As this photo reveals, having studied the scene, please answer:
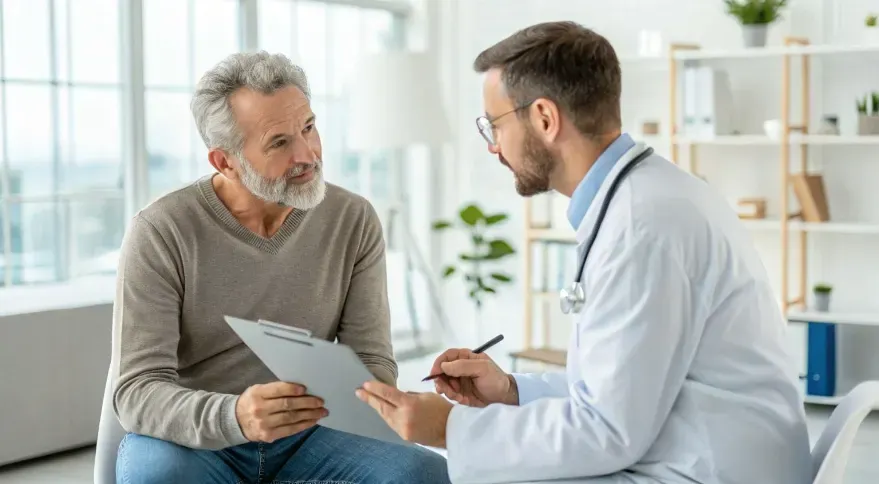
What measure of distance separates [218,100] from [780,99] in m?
3.55

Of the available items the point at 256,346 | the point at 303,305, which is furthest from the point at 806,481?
the point at 303,305

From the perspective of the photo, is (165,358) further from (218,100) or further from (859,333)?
(859,333)

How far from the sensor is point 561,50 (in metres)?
1.75

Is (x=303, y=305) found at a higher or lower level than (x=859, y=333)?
higher

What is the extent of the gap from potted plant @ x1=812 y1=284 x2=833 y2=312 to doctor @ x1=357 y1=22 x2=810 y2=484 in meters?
3.38

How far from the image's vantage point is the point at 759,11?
500 cm

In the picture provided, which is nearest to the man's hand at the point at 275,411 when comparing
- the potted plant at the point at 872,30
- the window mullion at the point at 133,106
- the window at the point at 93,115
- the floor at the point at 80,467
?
the floor at the point at 80,467

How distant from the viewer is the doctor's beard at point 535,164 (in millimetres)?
1808

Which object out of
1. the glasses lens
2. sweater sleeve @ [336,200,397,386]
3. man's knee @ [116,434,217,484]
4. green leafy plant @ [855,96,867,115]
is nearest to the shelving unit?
green leafy plant @ [855,96,867,115]

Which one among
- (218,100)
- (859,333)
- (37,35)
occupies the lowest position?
(859,333)

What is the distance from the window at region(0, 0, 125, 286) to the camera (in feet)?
14.3

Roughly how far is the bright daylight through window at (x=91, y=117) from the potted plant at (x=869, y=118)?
2.77 meters

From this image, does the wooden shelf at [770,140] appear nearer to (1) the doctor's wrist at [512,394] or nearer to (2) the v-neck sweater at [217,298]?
(2) the v-neck sweater at [217,298]

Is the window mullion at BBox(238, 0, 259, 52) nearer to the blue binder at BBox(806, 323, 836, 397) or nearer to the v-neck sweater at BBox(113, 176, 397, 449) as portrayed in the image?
the blue binder at BBox(806, 323, 836, 397)
